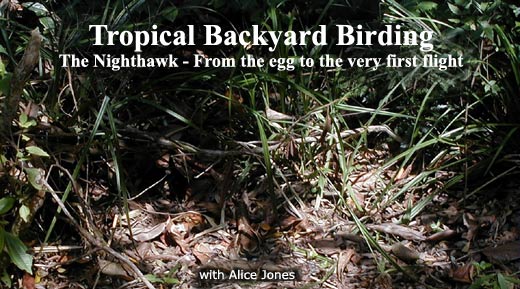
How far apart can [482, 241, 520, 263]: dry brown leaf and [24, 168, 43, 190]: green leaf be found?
5.01 ft

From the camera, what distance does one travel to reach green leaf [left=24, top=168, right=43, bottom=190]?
271 centimetres

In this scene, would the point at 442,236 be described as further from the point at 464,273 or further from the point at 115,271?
the point at 115,271

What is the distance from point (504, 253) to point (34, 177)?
5.24 ft

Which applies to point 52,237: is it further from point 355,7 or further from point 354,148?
point 355,7

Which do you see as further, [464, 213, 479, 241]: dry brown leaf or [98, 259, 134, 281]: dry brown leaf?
[464, 213, 479, 241]: dry brown leaf

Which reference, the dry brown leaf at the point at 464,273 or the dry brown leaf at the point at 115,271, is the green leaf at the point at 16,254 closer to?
the dry brown leaf at the point at 115,271

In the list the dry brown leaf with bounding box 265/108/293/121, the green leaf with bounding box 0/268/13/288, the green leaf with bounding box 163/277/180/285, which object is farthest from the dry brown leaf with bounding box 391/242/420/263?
the green leaf with bounding box 0/268/13/288

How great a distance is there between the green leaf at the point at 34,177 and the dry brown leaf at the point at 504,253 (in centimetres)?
153

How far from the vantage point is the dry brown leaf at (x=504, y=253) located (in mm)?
2961

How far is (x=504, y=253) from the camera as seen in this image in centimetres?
298

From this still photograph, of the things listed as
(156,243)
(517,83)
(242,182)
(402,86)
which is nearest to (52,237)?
(156,243)

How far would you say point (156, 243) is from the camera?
3.13m

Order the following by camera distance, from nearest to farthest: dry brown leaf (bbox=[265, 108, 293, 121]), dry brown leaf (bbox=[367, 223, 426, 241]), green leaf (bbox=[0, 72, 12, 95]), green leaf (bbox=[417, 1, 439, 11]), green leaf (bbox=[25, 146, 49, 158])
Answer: green leaf (bbox=[0, 72, 12, 95]) < green leaf (bbox=[25, 146, 49, 158]) < dry brown leaf (bbox=[367, 223, 426, 241]) < dry brown leaf (bbox=[265, 108, 293, 121]) < green leaf (bbox=[417, 1, 439, 11])

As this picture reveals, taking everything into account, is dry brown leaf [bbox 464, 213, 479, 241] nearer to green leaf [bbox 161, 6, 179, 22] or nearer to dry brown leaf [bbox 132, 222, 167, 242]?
dry brown leaf [bbox 132, 222, 167, 242]
